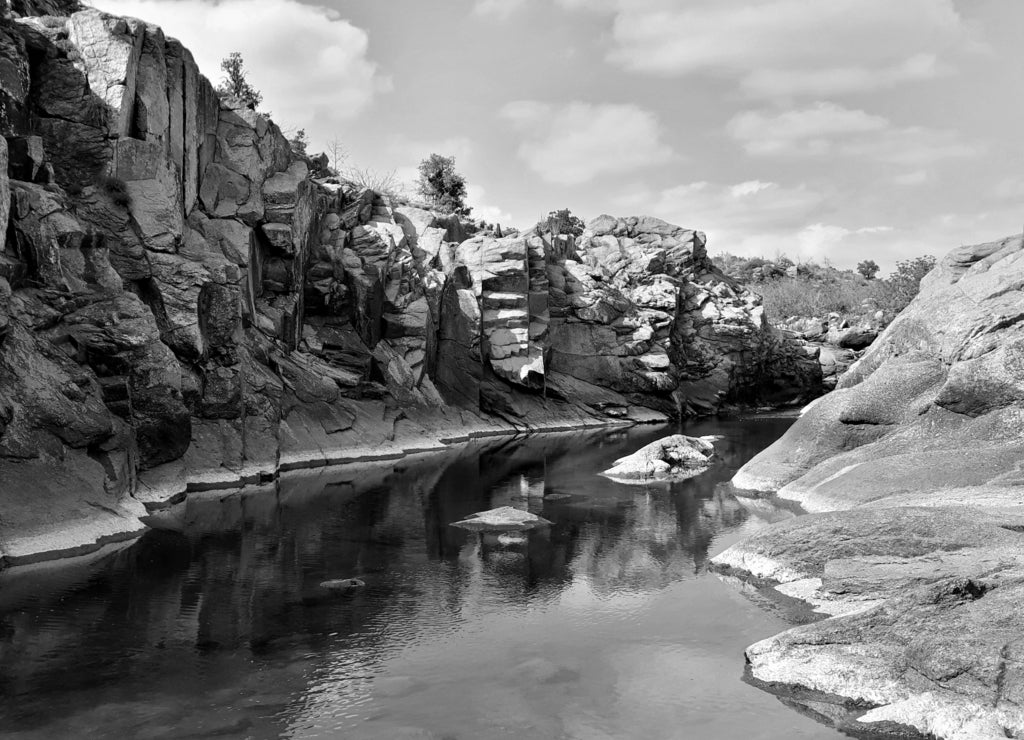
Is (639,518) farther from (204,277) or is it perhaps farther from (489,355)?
(489,355)

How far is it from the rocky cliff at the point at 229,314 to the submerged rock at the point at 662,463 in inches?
571

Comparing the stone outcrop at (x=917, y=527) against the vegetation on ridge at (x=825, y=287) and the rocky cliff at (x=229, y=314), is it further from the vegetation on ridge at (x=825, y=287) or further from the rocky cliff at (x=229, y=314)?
the vegetation on ridge at (x=825, y=287)

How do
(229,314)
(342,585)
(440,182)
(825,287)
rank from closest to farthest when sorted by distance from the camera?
1. (342,585)
2. (229,314)
3. (440,182)
4. (825,287)

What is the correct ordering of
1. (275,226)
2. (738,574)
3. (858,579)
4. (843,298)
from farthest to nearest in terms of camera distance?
1. (843,298)
2. (275,226)
3. (738,574)
4. (858,579)

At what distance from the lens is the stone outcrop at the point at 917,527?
1399cm

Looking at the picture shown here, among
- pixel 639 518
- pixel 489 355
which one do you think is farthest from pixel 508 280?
pixel 639 518

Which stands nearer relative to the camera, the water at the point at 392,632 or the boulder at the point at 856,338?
the water at the point at 392,632

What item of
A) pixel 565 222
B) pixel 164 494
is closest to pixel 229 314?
pixel 164 494

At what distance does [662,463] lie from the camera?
43.7 m

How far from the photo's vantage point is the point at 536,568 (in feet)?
83.2

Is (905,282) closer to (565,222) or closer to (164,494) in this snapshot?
(565,222)

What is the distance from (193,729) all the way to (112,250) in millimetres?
28975

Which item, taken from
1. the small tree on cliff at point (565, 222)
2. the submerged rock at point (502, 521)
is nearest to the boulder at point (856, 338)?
the small tree on cliff at point (565, 222)

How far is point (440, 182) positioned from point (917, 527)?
7086 cm
